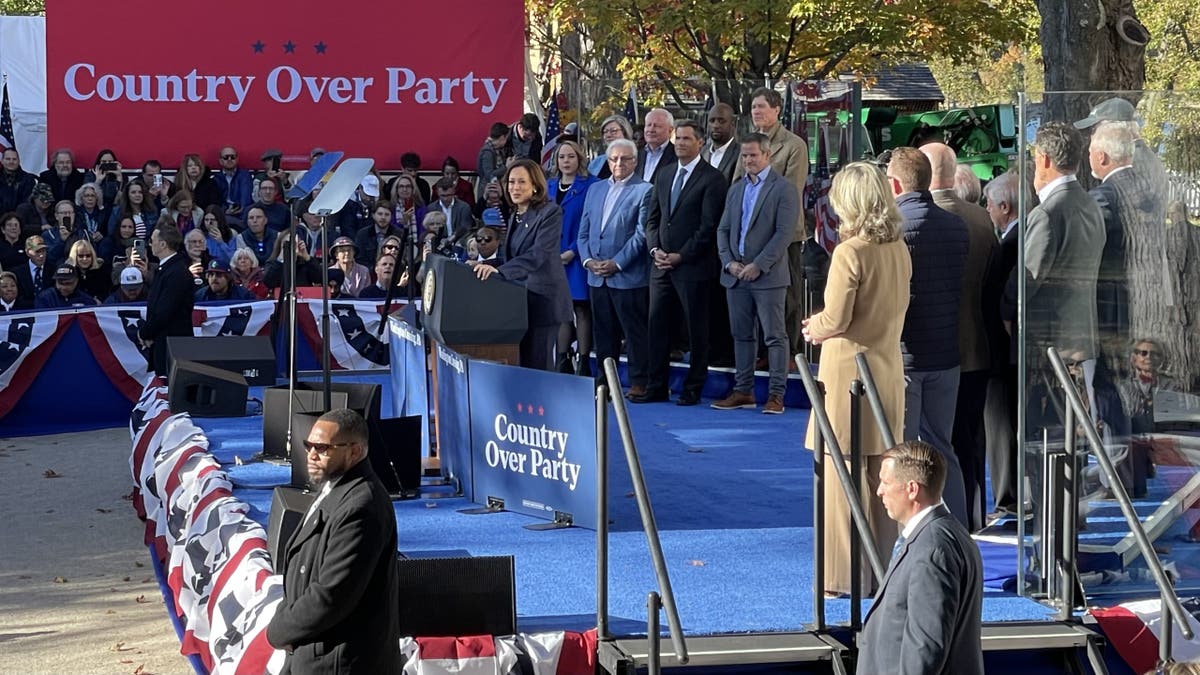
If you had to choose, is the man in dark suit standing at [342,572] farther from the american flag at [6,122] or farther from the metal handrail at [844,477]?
the american flag at [6,122]

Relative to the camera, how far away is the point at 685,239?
39.7 feet

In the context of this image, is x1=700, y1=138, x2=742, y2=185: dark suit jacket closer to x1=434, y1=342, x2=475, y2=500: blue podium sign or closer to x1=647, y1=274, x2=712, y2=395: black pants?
x1=647, y1=274, x2=712, y2=395: black pants

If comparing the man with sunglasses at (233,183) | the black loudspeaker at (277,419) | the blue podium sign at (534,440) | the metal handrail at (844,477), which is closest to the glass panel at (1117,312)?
the metal handrail at (844,477)

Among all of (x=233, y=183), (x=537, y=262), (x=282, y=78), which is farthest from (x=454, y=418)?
(x=282, y=78)

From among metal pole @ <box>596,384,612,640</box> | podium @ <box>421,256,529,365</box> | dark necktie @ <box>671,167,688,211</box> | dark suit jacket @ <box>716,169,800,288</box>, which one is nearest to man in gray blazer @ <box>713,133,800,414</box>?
dark suit jacket @ <box>716,169,800,288</box>

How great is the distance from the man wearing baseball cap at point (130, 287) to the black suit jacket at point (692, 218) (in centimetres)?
649

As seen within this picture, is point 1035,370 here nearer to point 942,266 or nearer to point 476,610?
point 942,266

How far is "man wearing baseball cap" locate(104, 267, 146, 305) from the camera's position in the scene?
1645cm

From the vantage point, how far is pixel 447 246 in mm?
10766

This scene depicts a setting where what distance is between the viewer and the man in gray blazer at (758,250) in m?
11.4

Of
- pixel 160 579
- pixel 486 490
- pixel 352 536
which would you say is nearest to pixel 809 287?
pixel 486 490

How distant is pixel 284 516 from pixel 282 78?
44.3ft

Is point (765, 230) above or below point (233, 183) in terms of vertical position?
below

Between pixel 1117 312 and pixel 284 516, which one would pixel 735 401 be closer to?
pixel 1117 312
